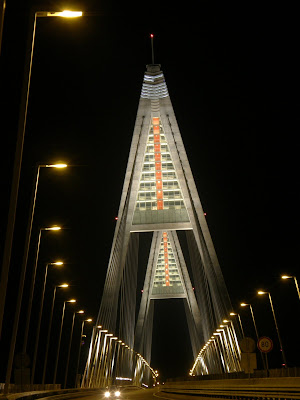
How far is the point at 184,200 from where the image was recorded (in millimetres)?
66312

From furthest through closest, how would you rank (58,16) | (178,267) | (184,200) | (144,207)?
1. (178,267)
2. (144,207)
3. (184,200)
4. (58,16)

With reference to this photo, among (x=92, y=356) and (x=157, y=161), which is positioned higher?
(x=157, y=161)

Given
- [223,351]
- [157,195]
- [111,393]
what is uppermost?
[157,195]

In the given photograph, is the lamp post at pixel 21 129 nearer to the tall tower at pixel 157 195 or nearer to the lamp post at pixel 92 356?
the lamp post at pixel 92 356

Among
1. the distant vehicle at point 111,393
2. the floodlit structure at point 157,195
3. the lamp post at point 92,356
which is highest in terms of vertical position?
the floodlit structure at point 157,195

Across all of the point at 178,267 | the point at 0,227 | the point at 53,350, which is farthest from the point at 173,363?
the point at 0,227

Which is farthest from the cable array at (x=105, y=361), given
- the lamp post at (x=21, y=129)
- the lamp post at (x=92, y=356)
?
the lamp post at (x=21, y=129)

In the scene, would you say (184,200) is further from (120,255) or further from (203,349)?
(203,349)

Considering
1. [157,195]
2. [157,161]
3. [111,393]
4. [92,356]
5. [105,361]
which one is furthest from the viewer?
[105,361]

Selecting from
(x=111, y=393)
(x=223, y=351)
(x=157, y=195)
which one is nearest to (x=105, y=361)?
(x=223, y=351)

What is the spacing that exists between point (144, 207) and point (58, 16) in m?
60.0

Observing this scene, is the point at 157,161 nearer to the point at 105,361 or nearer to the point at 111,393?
the point at 105,361

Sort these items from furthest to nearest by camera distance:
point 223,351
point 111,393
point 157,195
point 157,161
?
1. point 223,351
2. point 157,161
3. point 157,195
4. point 111,393

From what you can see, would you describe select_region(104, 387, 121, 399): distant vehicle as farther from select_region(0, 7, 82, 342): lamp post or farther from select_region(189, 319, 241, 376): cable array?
select_region(0, 7, 82, 342): lamp post
